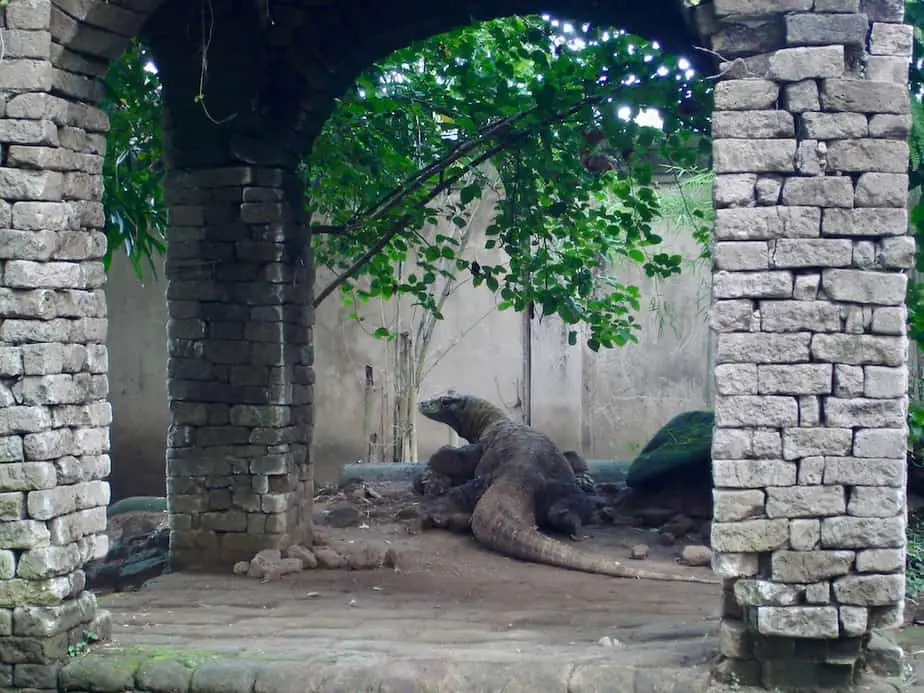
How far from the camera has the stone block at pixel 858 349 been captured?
14.7 ft

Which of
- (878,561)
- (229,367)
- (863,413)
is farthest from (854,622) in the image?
(229,367)

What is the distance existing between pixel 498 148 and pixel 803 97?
14.3 feet

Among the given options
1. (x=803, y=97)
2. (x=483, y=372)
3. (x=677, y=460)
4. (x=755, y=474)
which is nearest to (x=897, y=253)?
(x=803, y=97)

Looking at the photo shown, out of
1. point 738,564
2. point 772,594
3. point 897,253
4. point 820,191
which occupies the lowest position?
point 772,594

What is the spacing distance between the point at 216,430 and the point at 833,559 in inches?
174

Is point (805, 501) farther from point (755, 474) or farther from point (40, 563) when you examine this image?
point (40, 563)

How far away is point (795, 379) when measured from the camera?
449 centimetres

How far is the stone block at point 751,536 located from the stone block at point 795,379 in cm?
55

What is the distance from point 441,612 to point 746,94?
11.1ft

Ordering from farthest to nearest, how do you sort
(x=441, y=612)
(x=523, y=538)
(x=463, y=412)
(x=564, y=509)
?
1. (x=463, y=412)
2. (x=564, y=509)
3. (x=523, y=538)
4. (x=441, y=612)

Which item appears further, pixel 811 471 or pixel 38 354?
pixel 38 354

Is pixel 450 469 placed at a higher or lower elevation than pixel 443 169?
lower

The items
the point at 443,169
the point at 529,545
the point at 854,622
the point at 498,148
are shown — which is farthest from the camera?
the point at 443,169

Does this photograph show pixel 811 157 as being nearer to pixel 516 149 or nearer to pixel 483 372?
pixel 516 149
